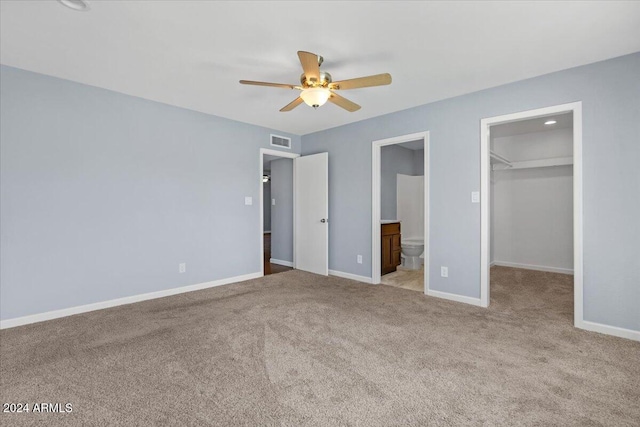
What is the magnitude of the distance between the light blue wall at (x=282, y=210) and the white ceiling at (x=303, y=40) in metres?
2.71

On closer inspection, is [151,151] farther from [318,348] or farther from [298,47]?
→ [318,348]

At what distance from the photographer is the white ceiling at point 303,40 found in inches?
80.0

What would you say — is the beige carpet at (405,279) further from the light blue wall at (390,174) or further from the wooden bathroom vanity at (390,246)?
the light blue wall at (390,174)

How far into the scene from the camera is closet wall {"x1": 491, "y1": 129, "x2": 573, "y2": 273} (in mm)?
5082

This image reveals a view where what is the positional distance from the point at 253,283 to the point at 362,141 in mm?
2693

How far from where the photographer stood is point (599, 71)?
8.97 ft

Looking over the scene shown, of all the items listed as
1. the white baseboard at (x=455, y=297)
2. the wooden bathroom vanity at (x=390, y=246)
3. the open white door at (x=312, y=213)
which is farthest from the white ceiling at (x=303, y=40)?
the white baseboard at (x=455, y=297)

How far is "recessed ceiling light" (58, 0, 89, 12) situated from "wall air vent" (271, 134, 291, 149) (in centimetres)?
308

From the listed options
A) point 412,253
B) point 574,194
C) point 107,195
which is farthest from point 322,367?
point 412,253

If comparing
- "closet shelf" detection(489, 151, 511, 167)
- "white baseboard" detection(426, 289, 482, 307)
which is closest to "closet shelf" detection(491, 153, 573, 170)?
"closet shelf" detection(489, 151, 511, 167)

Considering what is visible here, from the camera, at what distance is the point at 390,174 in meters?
5.95

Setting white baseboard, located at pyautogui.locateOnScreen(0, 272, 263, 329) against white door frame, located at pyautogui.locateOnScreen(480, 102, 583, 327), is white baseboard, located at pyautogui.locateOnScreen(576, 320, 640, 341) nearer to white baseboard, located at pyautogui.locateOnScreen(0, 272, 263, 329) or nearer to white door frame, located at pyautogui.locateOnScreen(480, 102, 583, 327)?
white door frame, located at pyautogui.locateOnScreen(480, 102, 583, 327)

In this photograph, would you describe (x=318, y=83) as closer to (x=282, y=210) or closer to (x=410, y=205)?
(x=282, y=210)

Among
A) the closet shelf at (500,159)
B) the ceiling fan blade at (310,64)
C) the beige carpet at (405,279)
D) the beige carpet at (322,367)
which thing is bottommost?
the beige carpet at (322,367)
